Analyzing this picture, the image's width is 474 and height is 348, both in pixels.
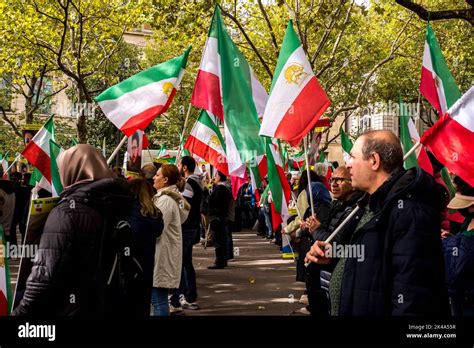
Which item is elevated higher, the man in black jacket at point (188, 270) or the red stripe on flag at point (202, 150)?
the red stripe on flag at point (202, 150)

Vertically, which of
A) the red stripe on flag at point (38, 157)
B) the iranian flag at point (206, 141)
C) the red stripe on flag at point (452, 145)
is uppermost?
the iranian flag at point (206, 141)

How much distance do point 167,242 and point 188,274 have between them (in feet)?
7.01

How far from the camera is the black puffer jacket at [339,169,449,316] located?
10.8 ft

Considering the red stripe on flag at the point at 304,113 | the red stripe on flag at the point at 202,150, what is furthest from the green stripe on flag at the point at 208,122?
the red stripe on flag at the point at 304,113

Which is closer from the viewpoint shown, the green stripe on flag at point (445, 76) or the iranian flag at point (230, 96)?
the green stripe on flag at point (445, 76)

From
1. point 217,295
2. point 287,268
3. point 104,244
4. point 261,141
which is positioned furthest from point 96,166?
point 287,268

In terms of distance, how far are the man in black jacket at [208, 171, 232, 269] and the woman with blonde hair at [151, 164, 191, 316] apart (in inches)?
219

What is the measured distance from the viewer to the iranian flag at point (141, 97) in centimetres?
695

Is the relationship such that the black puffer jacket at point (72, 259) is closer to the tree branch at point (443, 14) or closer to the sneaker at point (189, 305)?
the sneaker at point (189, 305)

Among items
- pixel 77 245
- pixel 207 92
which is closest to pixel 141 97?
pixel 207 92

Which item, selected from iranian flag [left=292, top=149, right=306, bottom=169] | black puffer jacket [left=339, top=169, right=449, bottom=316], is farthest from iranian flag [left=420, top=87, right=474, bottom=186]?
iranian flag [left=292, top=149, right=306, bottom=169]

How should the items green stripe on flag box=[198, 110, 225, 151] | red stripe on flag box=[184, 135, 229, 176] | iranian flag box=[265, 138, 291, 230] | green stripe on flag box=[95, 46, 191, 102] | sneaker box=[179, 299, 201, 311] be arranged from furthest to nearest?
1. green stripe on flag box=[198, 110, 225, 151]
2. red stripe on flag box=[184, 135, 229, 176]
3. sneaker box=[179, 299, 201, 311]
4. iranian flag box=[265, 138, 291, 230]
5. green stripe on flag box=[95, 46, 191, 102]

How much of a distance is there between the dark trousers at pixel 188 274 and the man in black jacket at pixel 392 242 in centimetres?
549

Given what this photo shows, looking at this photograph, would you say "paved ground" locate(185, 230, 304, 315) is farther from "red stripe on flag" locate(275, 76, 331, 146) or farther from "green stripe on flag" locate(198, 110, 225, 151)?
"red stripe on flag" locate(275, 76, 331, 146)
